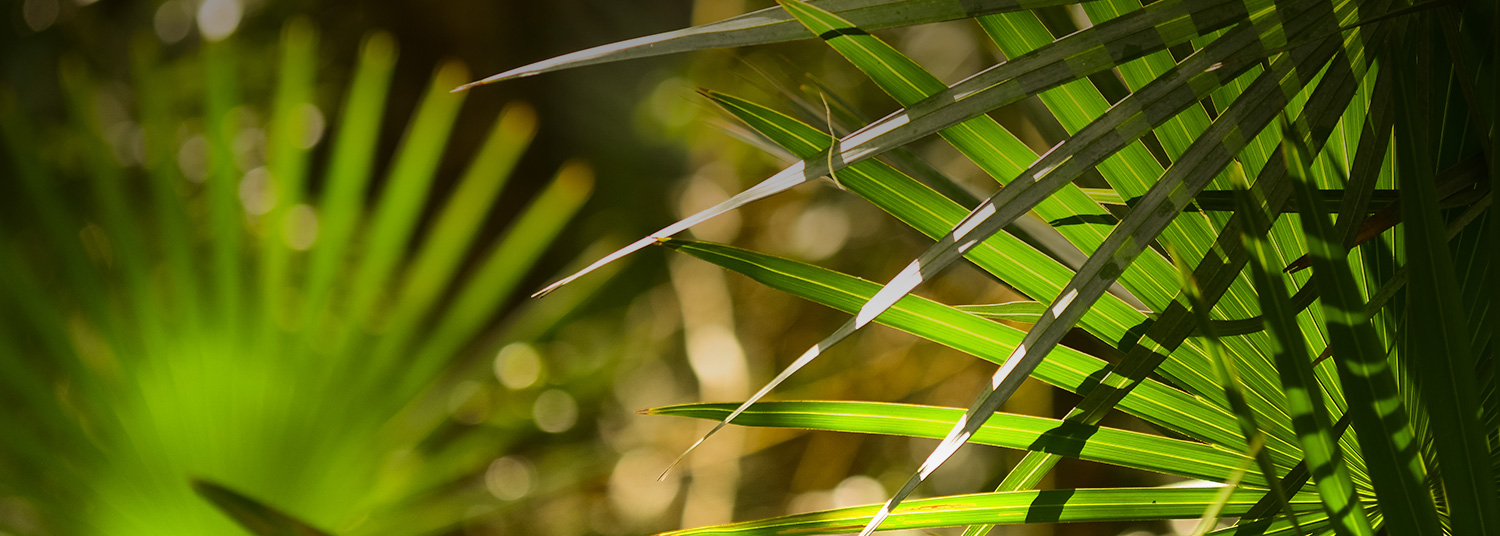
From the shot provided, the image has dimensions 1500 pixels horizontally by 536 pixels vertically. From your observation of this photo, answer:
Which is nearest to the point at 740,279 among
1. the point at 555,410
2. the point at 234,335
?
the point at 555,410

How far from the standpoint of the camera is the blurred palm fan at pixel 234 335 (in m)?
0.83

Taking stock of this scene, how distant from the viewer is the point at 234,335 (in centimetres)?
95

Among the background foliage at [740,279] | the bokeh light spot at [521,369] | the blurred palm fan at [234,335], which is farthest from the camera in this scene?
the bokeh light spot at [521,369]

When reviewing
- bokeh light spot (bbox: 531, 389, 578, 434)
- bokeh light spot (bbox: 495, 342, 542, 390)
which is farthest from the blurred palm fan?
bokeh light spot (bbox: 531, 389, 578, 434)

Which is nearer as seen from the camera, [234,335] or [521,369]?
[234,335]

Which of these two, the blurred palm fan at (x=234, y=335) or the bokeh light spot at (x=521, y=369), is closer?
the blurred palm fan at (x=234, y=335)

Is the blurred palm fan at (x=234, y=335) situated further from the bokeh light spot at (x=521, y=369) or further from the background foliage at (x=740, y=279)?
the bokeh light spot at (x=521, y=369)

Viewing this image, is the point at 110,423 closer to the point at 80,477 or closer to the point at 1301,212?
the point at 80,477

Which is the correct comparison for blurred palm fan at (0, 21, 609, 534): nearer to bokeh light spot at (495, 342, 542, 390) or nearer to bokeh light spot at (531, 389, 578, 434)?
bokeh light spot at (495, 342, 542, 390)

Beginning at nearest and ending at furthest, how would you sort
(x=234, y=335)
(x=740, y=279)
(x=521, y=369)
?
(x=234, y=335) → (x=521, y=369) → (x=740, y=279)

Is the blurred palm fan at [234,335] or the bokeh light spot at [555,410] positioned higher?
the bokeh light spot at [555,410]

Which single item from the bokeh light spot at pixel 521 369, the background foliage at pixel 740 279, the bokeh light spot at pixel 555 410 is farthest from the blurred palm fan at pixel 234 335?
the bokeh light spot at pixel 555 410

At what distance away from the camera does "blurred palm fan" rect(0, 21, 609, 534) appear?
83 cm

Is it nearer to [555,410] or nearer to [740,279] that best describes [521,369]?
[555,410]
